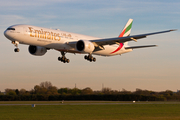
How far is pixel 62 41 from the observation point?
43.6 m

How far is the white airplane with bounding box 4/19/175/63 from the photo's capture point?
128ft

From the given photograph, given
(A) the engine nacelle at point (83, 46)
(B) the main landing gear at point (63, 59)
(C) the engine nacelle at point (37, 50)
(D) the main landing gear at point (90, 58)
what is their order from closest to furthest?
(A) the engine nacelle at point (83, 46) → (C) the engine nacelle at point (37, 50) → (D) the main landing gear at point (90, 58) → (B) the main landing gear at point (63, 59)

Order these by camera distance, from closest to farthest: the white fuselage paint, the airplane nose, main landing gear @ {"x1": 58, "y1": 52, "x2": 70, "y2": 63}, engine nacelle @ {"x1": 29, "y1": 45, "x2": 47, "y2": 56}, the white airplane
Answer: the airplane nose < the white fuselage paint < the white airplane < engine nacelle @ {"x1": 29, "y1": 45, "x2": 47, "y2": 56} < main landing gear @ {"x1": 58, "y1": 52, "x2": 70, "y2": 63}

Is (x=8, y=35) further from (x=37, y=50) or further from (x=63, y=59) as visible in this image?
(x=63, y=59)

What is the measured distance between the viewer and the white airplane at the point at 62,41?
38919mm

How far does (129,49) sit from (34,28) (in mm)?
21658

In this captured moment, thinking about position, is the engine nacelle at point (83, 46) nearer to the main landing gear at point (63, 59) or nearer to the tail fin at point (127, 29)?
the main landing gear at point (63, 59)

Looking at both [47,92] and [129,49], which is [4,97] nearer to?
[47,92]

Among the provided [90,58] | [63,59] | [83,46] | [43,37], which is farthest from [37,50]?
[90,58]
